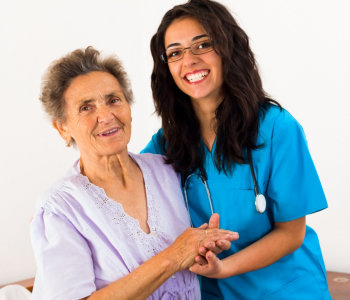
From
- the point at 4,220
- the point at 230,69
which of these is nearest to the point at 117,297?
the point at 230,69

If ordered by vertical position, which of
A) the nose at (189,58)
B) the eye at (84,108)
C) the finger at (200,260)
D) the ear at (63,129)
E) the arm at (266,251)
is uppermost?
the nose at (189,58)

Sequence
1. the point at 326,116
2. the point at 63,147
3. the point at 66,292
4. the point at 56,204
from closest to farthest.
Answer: the point at 66,292 → the point at 56,204 → the point at 326,116 → the point at 63,147

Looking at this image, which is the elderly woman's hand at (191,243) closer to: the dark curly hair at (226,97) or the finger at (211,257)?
the finger at (211,257)

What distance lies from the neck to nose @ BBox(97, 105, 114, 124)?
0.45 ft

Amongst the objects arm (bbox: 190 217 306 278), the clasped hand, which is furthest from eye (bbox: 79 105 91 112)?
arm (bbox: 190 217 306 278)

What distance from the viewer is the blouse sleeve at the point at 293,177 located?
146 cm

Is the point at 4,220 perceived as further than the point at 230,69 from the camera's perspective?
Yes

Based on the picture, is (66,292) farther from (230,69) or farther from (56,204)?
(230,69)

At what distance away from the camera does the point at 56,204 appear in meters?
1.32

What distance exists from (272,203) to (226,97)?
0.44m

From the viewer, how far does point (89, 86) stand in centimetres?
142

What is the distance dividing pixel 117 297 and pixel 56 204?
1.15 ft

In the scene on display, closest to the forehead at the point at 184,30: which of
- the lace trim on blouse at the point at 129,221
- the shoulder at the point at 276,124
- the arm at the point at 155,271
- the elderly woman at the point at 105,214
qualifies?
the elderly woman at the point at 105,214

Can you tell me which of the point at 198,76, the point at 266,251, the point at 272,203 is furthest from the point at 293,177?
the point at 198,76
